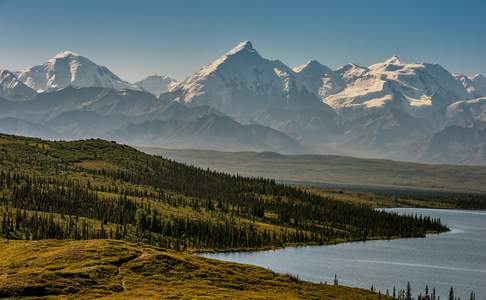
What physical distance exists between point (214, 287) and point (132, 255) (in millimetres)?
25905

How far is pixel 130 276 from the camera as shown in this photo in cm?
16738

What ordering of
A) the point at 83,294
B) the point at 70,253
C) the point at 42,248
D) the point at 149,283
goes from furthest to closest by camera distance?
the point at 42,248
the point at 70,253
the point at 149,283
the point at 83,294

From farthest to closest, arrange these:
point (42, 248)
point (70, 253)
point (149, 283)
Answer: point (42, 248)
point (70, 253)
point (149, 283)

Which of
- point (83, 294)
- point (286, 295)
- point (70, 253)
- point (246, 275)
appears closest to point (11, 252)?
Answer: point (70, 253)

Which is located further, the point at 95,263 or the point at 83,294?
the point at 95,263

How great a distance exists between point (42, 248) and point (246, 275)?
54.0 meters

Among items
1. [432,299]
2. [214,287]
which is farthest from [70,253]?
[432,299]

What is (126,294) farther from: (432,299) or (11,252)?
(432,299)

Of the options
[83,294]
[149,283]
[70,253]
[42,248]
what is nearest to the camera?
[83,294]

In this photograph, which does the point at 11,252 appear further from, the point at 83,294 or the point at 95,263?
the point at 83,294

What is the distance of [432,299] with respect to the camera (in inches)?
7254

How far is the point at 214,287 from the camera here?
16638 centimetres

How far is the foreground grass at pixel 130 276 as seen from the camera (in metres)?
Answer: 154

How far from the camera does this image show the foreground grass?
504ft
